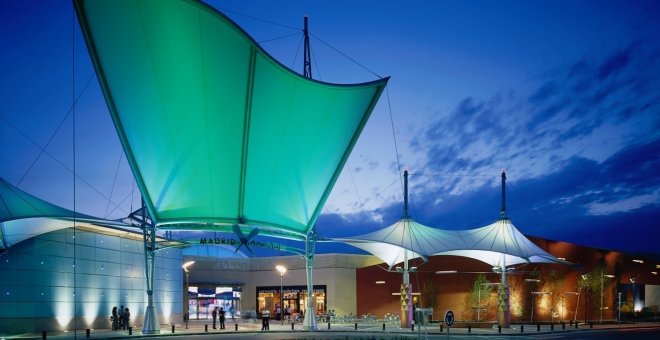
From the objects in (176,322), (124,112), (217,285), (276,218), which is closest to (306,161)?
(276,218)

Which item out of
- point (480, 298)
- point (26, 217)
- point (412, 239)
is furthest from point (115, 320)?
point (480, 298)

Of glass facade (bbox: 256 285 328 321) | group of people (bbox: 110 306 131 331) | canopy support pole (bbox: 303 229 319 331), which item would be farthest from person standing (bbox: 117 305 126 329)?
glass facade (bbox: 256 285 328 321)

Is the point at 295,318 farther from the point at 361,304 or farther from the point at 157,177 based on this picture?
the point at 157,177

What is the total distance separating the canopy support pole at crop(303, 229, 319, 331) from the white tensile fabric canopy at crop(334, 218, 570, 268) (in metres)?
4.06

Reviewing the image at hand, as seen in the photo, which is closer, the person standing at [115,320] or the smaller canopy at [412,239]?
the person standing at [115,320]

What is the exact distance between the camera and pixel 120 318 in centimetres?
3947

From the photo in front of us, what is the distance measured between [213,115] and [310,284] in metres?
15.0

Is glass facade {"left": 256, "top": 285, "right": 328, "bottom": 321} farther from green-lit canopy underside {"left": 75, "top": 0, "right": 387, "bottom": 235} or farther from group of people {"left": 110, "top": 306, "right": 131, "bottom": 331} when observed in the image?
green-lit canopy underside {"left": 75, "top": 0, "right": 387, "bottom": 235}

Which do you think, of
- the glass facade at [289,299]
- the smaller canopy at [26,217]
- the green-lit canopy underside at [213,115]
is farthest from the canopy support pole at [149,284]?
the glass facade at [289,299]

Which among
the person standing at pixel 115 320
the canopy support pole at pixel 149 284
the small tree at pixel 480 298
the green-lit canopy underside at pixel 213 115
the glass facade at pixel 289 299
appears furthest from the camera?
the glass facade at pixel 289 299

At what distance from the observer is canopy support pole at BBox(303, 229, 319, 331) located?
3872 cm

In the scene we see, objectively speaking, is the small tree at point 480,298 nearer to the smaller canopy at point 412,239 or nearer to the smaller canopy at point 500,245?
the smaller canopy at point 500,245

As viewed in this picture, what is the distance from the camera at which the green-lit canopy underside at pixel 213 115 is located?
25.3m

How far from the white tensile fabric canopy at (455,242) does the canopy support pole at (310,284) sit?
406 cm
